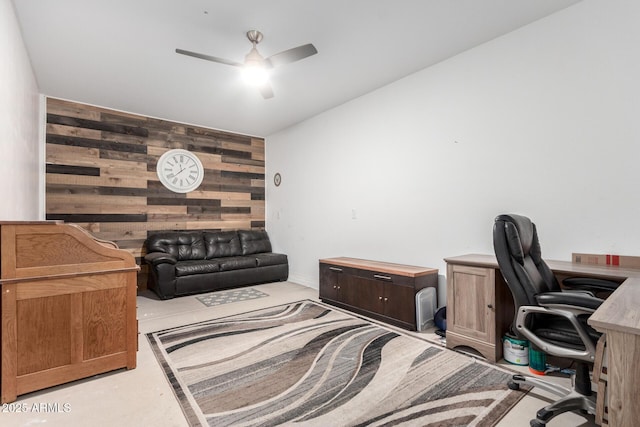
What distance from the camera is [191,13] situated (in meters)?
2.53

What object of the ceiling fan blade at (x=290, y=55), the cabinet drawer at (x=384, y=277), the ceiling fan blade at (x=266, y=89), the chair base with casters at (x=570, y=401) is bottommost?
the chair base with casters at (x=570, y=401)

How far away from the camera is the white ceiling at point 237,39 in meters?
2.48

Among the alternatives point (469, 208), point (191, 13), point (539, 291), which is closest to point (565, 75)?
point (469, 208)

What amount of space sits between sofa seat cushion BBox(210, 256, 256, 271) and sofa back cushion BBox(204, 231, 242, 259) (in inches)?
8.7

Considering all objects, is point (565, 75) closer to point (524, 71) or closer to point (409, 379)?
point (524, 71)

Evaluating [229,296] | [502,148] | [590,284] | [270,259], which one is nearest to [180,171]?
[270,259]

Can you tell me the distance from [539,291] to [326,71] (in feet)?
9.71

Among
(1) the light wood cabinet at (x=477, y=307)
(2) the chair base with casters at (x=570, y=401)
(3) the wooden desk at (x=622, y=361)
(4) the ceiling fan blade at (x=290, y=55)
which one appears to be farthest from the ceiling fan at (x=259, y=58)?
(2) the chair base with casters at (x=570, y=401)

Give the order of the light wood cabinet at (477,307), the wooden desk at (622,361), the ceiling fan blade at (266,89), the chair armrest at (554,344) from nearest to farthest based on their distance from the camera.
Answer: the wooden desk at (622,361), the chair armrest at (554,344), the light wood cabinet at (477,307), the ceiling fan blade at (266,89)

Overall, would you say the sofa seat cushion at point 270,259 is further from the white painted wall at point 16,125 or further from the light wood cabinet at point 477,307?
the light wood cabinet at point 477,307

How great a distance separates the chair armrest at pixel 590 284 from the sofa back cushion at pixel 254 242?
4708mm

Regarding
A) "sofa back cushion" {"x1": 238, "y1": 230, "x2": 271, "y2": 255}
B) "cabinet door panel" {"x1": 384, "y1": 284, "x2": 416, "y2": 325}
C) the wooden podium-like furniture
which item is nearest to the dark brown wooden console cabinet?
"cabinet door panel" {"x1": 384, "y1": 284, "x2": 416, "y2": 325}

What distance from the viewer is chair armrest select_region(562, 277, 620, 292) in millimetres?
1988

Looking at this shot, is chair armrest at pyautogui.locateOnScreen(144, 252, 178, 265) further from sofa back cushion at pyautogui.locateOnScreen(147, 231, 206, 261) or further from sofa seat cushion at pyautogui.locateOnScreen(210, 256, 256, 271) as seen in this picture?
sofa seat cushion at pyautogui.locateOnScreen(210, 256, 256, 271)
